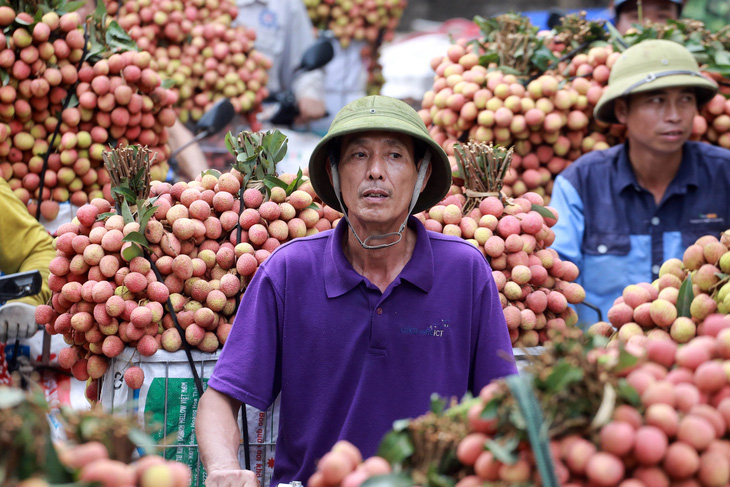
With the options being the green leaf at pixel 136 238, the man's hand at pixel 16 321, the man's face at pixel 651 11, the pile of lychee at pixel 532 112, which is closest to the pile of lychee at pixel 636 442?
the green leaf at pixel 136 238

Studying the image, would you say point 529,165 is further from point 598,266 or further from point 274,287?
point 274,287

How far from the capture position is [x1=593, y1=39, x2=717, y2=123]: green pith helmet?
2924 millimetres

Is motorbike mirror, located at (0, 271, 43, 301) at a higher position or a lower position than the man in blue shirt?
lower

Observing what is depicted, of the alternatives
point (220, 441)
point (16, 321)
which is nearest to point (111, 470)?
point (220, 441)

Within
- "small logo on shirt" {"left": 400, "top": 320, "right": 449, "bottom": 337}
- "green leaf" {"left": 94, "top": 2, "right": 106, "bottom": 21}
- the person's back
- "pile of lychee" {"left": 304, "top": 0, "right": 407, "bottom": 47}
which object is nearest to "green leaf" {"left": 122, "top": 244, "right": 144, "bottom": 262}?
"small logo on shirt" {"left": 400, "top": 320, "right": 449, "bottom": 337}

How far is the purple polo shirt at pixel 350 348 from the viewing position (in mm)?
1841

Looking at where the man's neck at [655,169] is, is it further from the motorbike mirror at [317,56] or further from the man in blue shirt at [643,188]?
the motorbike mirror at [317,56]

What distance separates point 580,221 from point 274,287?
1.68 m

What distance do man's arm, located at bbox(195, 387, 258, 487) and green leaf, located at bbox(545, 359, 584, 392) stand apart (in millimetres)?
900

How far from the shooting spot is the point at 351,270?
1.91 metres

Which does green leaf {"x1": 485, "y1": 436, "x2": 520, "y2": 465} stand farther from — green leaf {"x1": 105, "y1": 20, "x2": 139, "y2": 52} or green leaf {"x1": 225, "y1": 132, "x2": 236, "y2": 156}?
green leaf {"x1": 105, "y1": 20, "x2": 139, "y2": 52}

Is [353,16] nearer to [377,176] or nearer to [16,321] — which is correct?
[16,321]

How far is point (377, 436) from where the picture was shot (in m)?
1.83

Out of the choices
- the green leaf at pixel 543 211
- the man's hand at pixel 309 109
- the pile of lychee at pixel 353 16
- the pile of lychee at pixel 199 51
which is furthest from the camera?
the pile of lychee at pixel 353 16
